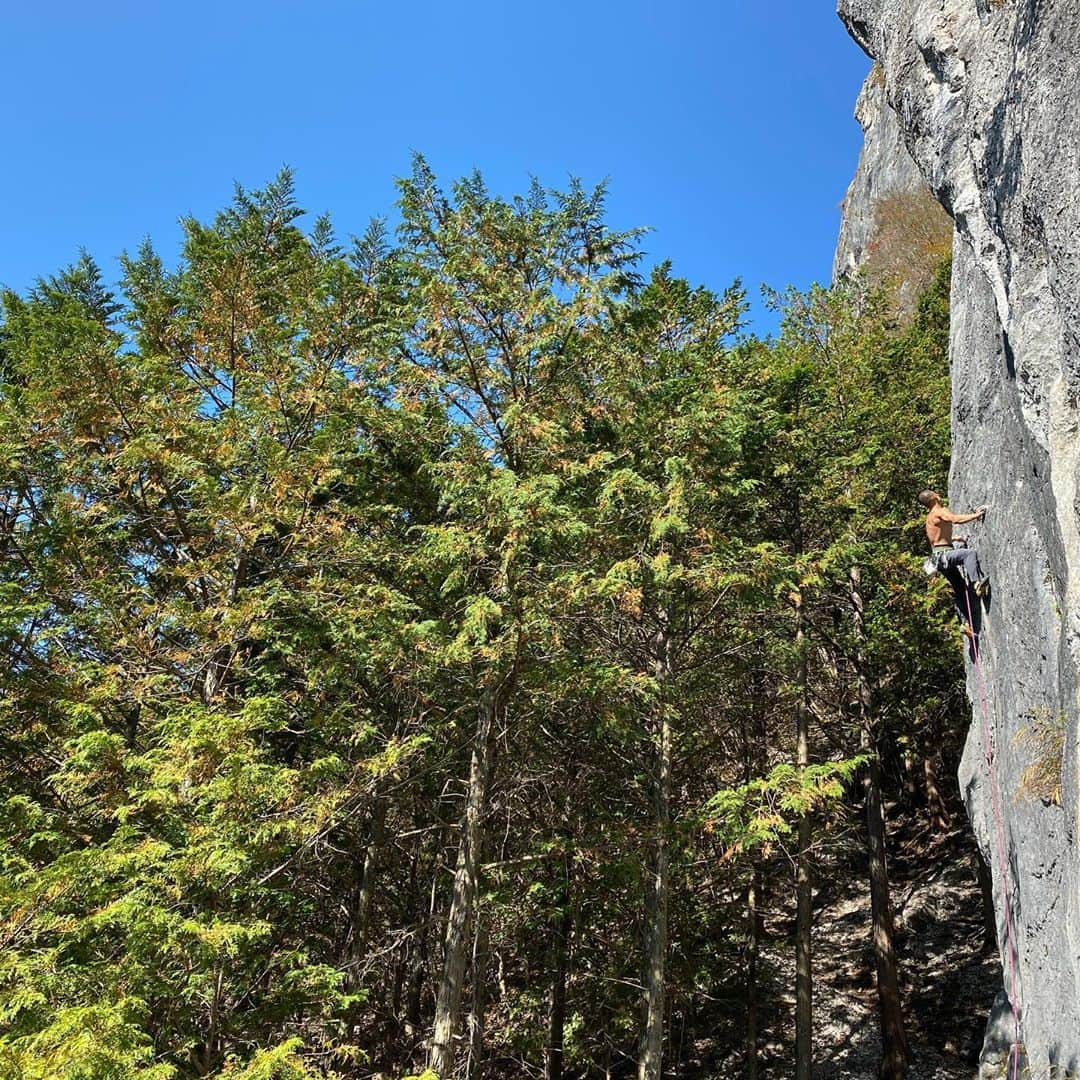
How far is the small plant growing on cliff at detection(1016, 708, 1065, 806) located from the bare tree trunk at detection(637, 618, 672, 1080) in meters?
3.97

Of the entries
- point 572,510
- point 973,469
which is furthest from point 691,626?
point 973,469

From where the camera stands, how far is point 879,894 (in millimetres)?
12508

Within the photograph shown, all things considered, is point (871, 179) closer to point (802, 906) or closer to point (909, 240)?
point (909, 240)

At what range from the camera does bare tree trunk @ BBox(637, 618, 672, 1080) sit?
380 inches

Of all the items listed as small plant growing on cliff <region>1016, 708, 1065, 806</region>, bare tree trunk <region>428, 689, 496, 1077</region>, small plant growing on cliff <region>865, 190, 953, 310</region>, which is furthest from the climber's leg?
small plant growing on cliff <region>865, 190, 953, 310</region>

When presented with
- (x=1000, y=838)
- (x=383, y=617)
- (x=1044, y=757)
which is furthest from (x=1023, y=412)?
(x=383, y=617)

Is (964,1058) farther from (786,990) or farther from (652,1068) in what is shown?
(652,1068)

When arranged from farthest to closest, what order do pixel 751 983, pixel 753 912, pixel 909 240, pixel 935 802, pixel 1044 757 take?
pixel 909 240, pixel 935 802, pixel 753 912, pixel 751 983, pixel 1044 757

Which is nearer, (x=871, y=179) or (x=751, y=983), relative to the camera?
(x=751, y=983)

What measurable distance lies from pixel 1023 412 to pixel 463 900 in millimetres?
7140

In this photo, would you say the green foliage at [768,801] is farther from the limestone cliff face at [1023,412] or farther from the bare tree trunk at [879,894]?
the bare tree trunk at [879,894]

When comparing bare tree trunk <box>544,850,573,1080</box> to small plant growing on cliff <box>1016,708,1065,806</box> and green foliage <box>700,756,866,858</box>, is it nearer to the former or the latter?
green foliage <box>700,756,866,858</box>

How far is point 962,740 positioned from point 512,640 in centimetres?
1250

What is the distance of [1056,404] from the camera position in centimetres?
591
